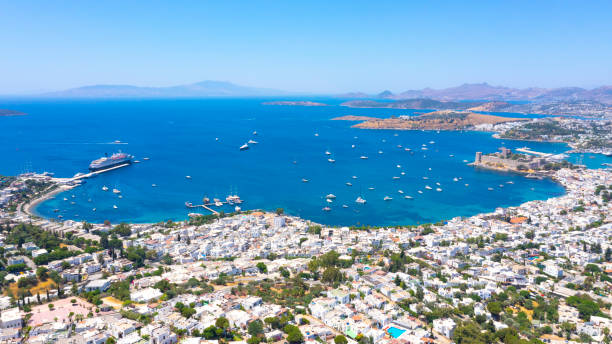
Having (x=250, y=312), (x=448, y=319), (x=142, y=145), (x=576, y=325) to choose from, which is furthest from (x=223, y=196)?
(x=142, y=145)

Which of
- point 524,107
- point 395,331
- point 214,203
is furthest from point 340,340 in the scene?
point 524,107

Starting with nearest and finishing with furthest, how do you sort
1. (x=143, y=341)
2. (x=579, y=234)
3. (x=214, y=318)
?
(x=143, y=341) → (x=214, y=318) → (x=579, y=234)

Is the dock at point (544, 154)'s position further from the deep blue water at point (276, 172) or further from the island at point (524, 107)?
the island at point (524, 107)

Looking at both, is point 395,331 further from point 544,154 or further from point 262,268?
point 544,154

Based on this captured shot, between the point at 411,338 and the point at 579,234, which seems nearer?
the point at 411,338

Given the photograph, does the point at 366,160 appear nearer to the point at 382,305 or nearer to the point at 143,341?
the point at 382,305

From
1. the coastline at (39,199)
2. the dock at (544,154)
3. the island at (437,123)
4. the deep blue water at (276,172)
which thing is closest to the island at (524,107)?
the island at (437,123)

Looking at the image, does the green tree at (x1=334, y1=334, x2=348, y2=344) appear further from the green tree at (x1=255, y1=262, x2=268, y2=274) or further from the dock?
the dock

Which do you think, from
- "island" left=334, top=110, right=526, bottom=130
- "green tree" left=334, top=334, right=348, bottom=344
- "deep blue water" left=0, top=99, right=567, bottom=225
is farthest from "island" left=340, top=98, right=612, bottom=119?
"green tree" left=334, top=334, right=348, bottom=344
